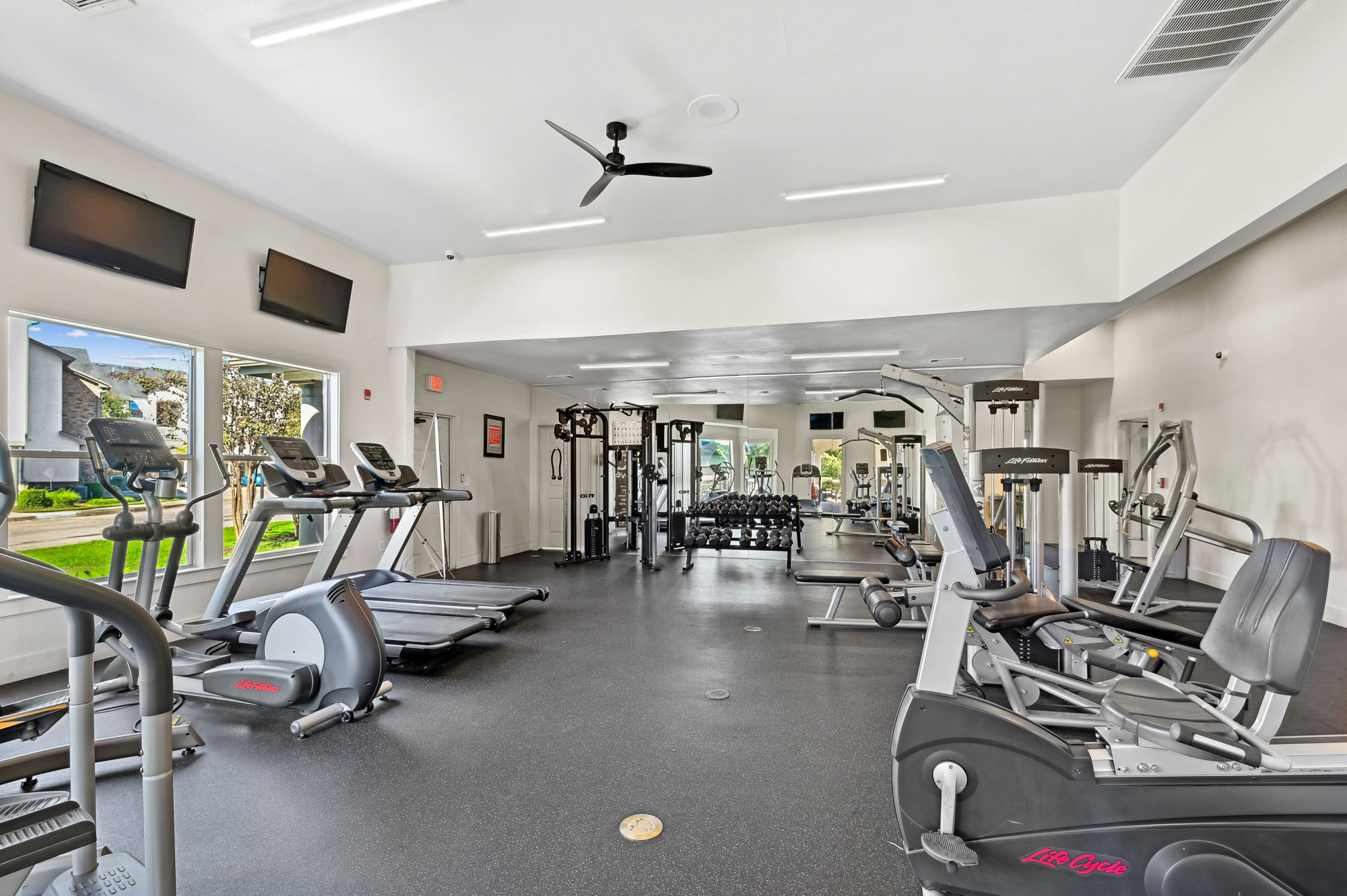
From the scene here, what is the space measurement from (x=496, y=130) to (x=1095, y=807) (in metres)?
4.47

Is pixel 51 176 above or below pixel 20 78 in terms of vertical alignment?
below

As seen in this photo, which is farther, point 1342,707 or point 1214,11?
point 1342,707

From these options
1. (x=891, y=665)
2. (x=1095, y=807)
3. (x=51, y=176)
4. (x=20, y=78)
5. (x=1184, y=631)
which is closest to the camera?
(x=1095, y=807)

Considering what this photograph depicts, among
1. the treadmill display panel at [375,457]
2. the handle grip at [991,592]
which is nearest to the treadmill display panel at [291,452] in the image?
the treadmill display panel at [375,457]

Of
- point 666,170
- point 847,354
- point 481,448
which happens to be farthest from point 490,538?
point 666,170

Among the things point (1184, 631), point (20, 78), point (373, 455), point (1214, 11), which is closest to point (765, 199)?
point (1214, 11)

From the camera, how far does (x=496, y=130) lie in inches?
154

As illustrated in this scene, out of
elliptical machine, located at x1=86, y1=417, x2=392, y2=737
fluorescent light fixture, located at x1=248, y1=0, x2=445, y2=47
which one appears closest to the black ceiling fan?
fluorescent light fixture, located at x1=248, y1=0, x2=445, y2=47

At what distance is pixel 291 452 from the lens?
11.2 feet

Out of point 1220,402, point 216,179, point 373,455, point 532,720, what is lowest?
point 532,720

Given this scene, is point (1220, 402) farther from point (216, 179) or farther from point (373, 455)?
point (216, 179)

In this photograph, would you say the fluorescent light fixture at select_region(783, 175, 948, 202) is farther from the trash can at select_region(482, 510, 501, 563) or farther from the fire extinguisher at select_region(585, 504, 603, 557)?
the trash can at select_region(482, 510, 501, 563)

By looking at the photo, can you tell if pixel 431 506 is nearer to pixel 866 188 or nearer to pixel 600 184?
pixel 600 184

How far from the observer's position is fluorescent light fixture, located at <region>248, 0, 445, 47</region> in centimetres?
281
